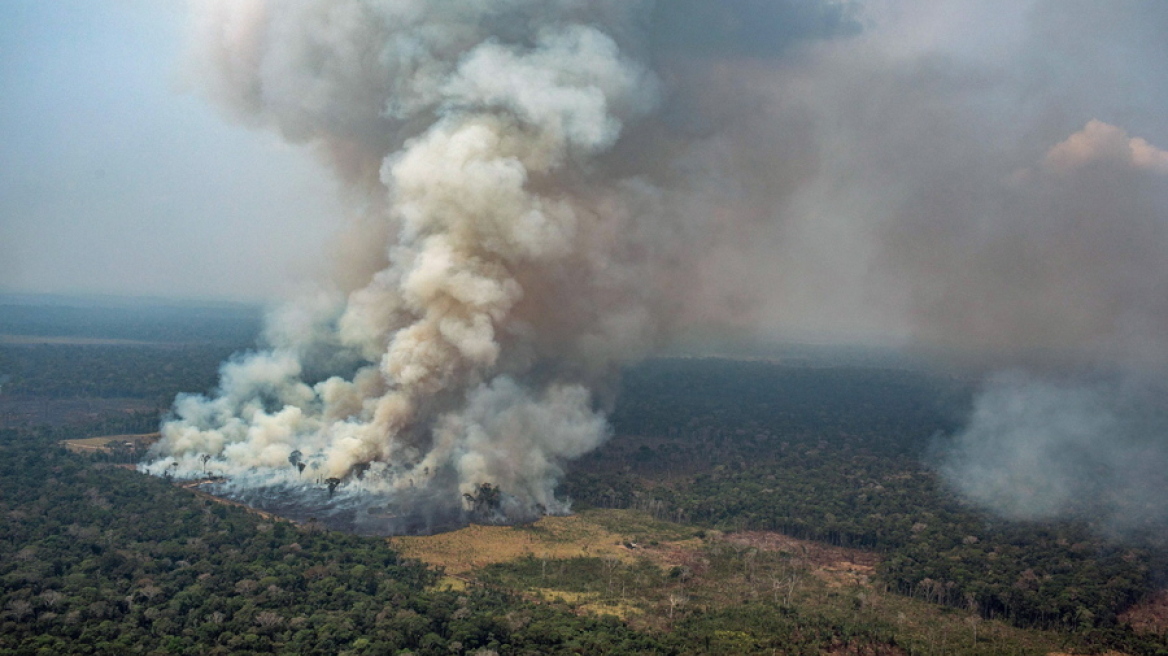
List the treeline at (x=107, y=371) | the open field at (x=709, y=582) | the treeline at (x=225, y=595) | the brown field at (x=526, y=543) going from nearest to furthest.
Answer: the treeline at (x=225, y=595) → the open field at (x=709, y=582) → the brown field at (x=526, y=543) → the treeline at (x=107, y=371)

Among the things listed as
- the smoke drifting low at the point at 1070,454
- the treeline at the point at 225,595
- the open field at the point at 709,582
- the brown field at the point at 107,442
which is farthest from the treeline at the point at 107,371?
the smoke drifting low at the point at 1070,454

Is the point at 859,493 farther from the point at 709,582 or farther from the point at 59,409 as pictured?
→ the point at 59,409

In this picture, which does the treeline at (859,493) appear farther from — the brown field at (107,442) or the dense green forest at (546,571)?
the brown field at (107,442)

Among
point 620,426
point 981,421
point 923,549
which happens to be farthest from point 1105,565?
point 620,426

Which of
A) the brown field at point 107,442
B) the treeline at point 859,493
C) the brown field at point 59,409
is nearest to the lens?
the treeline at point 859,493

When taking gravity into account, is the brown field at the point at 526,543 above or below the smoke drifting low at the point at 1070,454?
below

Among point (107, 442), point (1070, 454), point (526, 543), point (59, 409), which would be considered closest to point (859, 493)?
point (1070, 454)

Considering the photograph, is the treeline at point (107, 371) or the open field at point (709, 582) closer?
the open field at point (709, 582)

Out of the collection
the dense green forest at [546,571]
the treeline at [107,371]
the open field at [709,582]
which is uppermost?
the treeline at [107,371]
